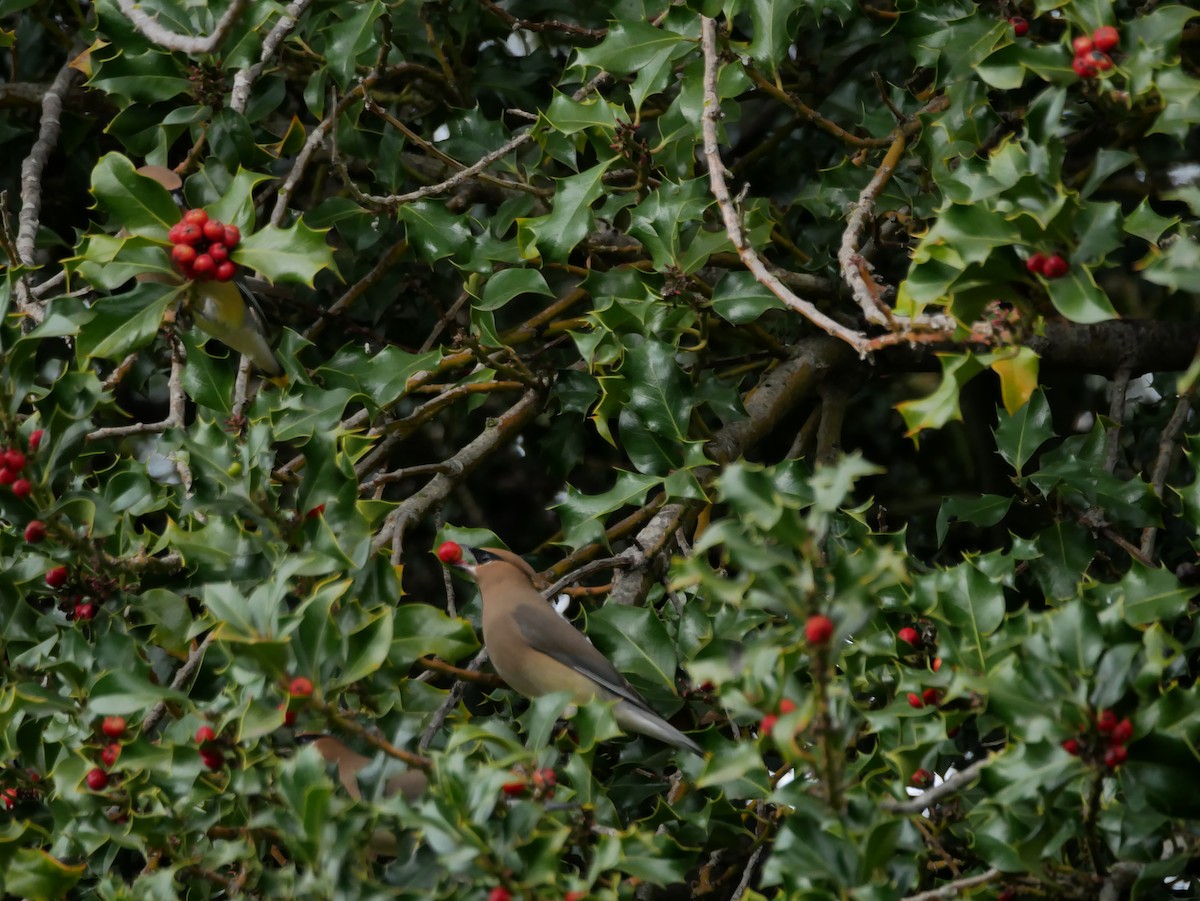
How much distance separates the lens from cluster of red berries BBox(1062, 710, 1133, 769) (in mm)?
2162

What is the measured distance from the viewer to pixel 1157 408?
4.17 meters

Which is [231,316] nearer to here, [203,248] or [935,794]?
[203,248]

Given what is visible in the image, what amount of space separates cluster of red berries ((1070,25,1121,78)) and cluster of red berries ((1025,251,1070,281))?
1.42 feet

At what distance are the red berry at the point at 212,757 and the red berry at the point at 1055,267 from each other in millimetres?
1541

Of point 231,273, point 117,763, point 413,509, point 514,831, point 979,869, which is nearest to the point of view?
point 514,831

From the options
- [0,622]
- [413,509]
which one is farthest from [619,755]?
[0,622]

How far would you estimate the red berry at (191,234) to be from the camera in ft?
9.36

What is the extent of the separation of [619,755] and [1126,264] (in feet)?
8.96

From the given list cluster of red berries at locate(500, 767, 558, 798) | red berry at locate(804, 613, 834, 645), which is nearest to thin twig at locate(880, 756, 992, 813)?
red berry at locate(804, 613, 834, 645)

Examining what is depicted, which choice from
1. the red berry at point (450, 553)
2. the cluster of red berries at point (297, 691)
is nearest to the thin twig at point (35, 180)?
the red berry at point (450, 553)

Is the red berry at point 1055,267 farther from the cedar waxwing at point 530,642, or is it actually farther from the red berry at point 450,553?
the red berry at point 450,553

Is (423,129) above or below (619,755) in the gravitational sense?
above

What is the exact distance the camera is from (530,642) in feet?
11.3

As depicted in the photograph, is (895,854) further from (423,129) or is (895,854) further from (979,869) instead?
(423,129)
